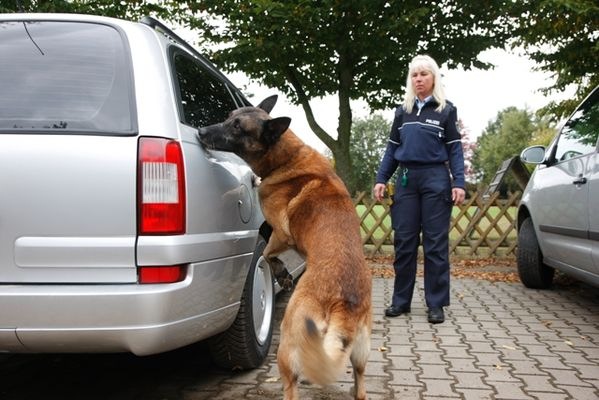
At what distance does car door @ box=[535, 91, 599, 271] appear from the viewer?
4.36m

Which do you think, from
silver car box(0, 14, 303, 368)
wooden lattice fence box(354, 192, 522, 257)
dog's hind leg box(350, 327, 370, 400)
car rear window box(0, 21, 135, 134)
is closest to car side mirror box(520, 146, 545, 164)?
dog's hind leg box(350, 327, 370, 400)

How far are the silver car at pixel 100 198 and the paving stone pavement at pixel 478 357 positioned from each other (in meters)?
1.00

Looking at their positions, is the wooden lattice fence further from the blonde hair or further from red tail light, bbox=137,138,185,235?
red tail light, bbox=137,138,185,235

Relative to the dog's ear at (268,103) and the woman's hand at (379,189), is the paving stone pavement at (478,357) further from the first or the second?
the dog's ear at (268,103)

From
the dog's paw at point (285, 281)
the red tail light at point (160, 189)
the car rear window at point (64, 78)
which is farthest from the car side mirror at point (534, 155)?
the car rear window at point (64, 78)

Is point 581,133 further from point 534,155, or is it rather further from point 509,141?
point 509,141

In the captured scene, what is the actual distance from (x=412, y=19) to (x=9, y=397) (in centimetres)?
820

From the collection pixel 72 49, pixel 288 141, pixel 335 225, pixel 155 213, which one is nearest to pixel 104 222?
pixel 155 213

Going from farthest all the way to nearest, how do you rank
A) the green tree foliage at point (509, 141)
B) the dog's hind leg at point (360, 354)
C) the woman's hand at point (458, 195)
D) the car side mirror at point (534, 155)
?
the green tree foliage at point (509, 141) → the car side mirror at point (534, 155) → the woman's hand at point (458, 195) → the dog's hind leg at point (360, 354)

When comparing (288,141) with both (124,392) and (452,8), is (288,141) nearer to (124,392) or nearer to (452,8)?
(124,392)

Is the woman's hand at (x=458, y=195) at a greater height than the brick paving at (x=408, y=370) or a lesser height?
greater

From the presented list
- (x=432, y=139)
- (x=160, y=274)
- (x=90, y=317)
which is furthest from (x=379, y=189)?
(x=90, y=317)

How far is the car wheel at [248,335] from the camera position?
3104 mm

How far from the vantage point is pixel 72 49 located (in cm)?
249
